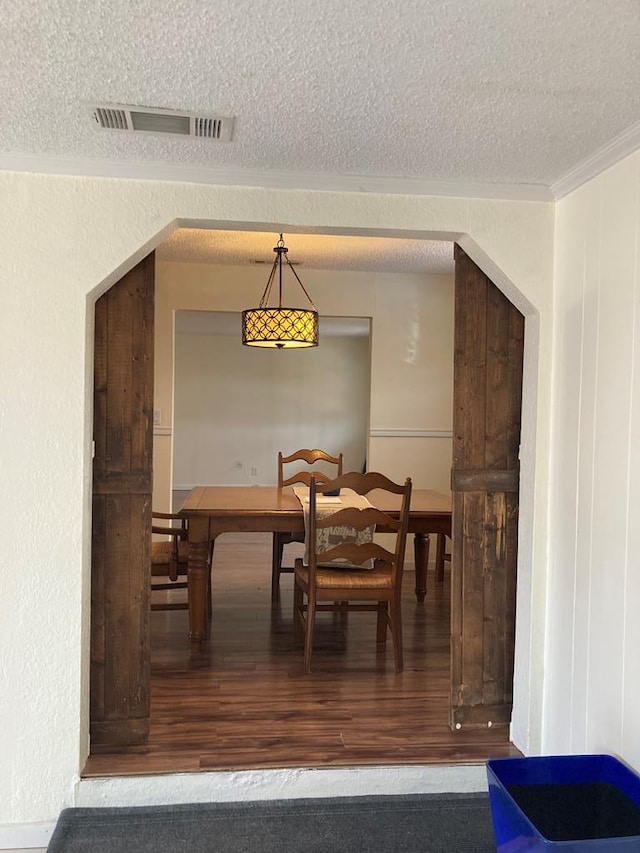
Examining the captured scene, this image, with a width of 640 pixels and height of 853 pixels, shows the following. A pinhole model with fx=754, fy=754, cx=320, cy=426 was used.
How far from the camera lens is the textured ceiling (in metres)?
1.52

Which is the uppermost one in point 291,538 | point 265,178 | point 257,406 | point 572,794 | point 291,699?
point 265,178

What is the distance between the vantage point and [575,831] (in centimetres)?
217

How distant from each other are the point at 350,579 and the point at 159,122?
→ 222 centimetres

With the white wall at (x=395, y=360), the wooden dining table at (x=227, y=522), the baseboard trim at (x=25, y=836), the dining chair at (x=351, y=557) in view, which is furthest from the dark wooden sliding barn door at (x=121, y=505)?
the white wall at (x=395, y=360)

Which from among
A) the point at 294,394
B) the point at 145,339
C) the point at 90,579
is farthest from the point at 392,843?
the point at 294,394

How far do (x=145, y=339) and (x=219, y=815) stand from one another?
162 cm

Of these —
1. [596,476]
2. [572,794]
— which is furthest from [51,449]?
[572,794]

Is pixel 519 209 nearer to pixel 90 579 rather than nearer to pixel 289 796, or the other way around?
pixel 90 579

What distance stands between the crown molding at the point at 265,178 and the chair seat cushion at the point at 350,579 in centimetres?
180

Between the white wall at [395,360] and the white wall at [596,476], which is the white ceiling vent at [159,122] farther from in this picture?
the white wall at [395,360]

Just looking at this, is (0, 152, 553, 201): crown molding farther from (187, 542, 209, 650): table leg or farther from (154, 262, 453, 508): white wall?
(154, 262, 453, 508): white wall

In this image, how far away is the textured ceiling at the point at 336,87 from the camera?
1518mm

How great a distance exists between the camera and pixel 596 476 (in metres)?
2.35

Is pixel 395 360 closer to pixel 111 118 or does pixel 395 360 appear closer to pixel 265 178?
pixel 265 178
